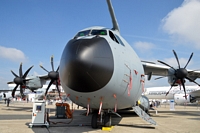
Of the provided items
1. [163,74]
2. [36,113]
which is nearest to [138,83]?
[36,113]

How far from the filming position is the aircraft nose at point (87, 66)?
16.8 ft

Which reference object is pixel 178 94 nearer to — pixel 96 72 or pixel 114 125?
pixel 114 125

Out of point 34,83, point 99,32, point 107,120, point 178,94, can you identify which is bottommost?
point 107,120

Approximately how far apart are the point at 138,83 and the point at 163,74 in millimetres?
10819

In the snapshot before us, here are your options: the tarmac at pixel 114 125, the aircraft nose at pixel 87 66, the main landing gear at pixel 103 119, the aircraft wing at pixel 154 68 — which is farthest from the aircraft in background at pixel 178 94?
the aircraft nose at pixel 87 66

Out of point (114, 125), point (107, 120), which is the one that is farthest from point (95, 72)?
point (114, 125)

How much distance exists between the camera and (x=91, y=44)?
5488 millimetres

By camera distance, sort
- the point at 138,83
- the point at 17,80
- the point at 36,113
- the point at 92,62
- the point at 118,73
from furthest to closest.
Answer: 1. the point at 17,80
2. the point at 36,113
3. the point at 138,83
4. the point at 118,73
5. the point at 92,62

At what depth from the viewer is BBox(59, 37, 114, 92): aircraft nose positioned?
5.11 metres

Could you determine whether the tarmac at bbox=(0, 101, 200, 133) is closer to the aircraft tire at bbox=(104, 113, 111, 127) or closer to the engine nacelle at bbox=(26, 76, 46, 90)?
the aircraft tire at bbox=(104, 113, 111, 127)

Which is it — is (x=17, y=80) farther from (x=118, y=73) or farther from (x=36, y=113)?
(x=118, y=73)

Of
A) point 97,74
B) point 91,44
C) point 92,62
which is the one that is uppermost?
point 91,44

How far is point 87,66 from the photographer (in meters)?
5.10

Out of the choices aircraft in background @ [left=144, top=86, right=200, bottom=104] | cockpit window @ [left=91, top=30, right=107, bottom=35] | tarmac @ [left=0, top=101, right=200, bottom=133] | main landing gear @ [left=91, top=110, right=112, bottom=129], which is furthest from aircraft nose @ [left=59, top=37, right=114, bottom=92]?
aircraft in background @ [left=144, top=86, right=200, bottom=104]
